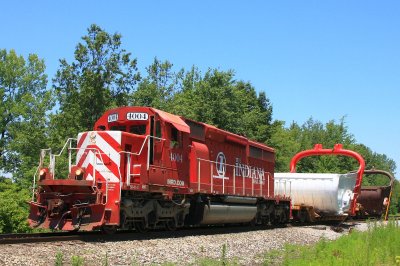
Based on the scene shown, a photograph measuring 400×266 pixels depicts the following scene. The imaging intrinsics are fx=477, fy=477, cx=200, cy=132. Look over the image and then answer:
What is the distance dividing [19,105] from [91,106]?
22265 mm

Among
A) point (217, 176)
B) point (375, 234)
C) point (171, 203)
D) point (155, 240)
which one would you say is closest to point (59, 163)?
point (217, 176)

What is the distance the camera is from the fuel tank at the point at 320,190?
22.7 m

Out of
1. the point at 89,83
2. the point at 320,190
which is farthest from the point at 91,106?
the point at 320,190

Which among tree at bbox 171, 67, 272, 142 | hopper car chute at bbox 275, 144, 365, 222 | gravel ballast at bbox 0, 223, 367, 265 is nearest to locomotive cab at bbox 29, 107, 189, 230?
gravel ballast at bbox 0, 223, 367, 265

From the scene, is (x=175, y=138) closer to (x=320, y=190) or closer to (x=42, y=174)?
(x=42, y=174)

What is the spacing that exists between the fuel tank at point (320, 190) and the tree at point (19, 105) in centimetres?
2327

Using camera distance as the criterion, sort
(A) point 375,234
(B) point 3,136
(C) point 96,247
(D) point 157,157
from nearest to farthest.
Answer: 1. (C) point 96,247
2. (A) point 375,234
3. (D) point 157,157
4. (B) point 3,136

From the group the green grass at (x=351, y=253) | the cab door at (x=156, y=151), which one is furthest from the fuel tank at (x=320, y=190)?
the cab door at (x=156, y=151)

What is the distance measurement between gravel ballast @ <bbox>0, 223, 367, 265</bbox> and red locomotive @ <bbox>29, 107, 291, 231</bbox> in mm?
1311

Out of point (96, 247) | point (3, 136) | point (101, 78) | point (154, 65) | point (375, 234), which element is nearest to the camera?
point (96, 247)

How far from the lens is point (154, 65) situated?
62031 millimetres

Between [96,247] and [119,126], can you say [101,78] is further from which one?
[96,247]

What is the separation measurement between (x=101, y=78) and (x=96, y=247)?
18.2 m

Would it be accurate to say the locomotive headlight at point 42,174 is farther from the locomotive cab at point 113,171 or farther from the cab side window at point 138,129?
the cab side window at point 138,129
